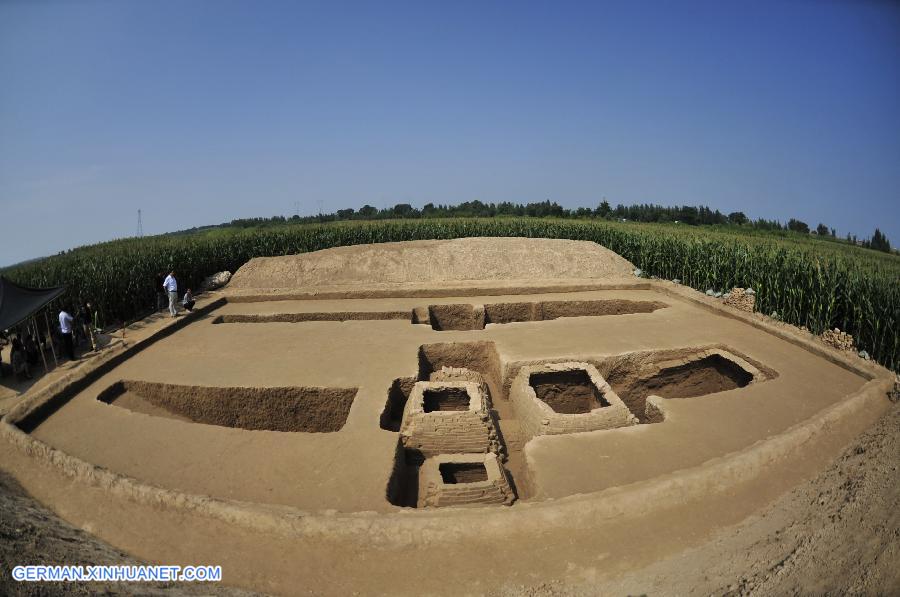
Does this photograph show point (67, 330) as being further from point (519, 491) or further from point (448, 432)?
point (519, 491)

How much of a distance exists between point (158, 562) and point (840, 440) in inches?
317

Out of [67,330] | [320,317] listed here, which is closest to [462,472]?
[320,317]

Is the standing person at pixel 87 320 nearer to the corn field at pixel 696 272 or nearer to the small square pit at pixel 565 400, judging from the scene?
the corn field at pixel 696 272

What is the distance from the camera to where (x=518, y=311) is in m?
13.4

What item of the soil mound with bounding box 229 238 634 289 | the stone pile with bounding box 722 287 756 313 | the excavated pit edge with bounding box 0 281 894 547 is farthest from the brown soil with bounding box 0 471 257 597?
the stone pile with bounding box 722 287 756 313

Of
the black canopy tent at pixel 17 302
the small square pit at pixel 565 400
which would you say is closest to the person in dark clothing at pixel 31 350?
the black canopy tent at pixel 17 302

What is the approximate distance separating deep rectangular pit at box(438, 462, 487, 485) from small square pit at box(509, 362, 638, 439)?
1.03 m

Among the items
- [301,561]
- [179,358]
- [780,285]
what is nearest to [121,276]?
[179,358]

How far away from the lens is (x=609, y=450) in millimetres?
5957

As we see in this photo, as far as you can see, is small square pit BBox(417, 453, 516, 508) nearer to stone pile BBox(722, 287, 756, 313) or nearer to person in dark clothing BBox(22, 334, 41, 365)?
person in dark clothing BBox(22, 334, 41, 365)

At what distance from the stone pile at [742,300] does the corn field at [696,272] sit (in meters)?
0.26

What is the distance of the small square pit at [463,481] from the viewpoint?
5.46 meters

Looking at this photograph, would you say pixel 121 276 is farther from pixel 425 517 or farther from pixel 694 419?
pixel 694 419

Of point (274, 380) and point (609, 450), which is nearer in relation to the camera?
point (609, 450)
